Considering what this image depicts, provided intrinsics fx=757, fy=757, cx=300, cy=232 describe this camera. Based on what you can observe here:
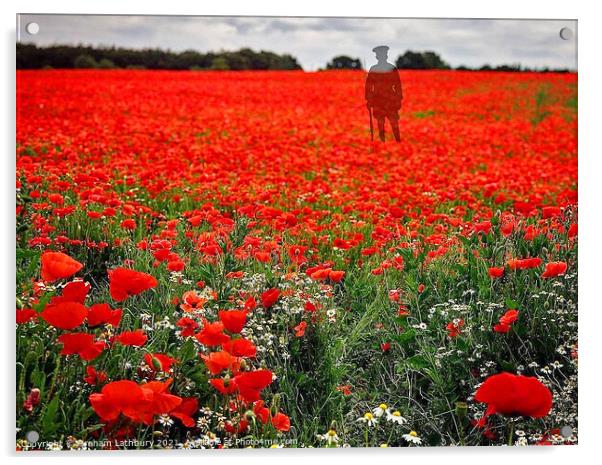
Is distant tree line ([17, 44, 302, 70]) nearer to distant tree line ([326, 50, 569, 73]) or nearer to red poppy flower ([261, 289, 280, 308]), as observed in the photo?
distant tree line ([326, 50, 569, 73])

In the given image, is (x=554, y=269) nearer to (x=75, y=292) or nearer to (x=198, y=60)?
(x=198, y=60)

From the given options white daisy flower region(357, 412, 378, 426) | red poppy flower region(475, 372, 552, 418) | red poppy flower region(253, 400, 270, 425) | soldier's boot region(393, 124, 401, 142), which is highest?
soldier's boot region(393, 124, 401, 142)

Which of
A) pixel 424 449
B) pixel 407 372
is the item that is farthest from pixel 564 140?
pixel 424 449

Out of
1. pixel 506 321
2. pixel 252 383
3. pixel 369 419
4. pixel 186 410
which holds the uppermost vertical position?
pixel 506 321

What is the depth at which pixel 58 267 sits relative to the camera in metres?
2.82

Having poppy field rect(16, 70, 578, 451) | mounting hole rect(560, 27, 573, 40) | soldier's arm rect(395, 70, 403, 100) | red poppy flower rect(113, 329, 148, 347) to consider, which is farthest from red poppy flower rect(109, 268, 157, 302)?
mounting hole rect(560, 27, 573, 40)

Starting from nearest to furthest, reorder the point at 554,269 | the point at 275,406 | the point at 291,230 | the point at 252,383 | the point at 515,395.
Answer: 1. the point at 515,395
2. the point at 252,383
3. the point at 275,406
4. the point at 554,269
5. the point at 291,230

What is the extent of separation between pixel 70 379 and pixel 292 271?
3.10 feet

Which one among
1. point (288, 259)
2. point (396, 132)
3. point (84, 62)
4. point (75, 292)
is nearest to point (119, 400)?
point (75, 292)

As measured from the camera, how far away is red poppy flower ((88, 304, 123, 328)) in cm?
277

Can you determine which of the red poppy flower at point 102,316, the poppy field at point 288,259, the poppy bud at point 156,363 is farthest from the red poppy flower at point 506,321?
the red poppy flower at point 102,316

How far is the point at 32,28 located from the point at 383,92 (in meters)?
1.47

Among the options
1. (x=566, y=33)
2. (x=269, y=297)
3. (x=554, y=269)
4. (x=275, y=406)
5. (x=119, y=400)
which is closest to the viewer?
(x=119, y=400)

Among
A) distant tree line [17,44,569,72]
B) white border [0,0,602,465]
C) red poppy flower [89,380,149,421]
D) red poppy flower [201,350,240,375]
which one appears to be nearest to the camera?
red poppy flower [89,380,149,421]
